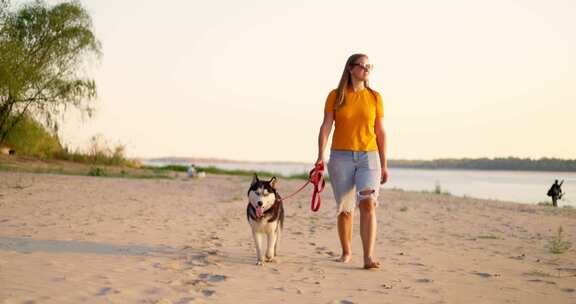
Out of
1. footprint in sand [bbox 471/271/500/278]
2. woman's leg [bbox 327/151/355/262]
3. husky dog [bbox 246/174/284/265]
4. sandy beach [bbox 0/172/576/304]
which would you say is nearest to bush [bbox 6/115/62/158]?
sandy beach [bbox 0/172/576/304]

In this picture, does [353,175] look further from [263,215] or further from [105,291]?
[105,291]

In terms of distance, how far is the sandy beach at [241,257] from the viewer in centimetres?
444

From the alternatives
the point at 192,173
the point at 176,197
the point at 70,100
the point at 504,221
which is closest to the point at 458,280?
the point at 504,221

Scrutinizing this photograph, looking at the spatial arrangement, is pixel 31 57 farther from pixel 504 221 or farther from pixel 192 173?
pixel 504 221

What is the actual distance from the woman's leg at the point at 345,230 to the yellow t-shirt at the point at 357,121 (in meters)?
0.77

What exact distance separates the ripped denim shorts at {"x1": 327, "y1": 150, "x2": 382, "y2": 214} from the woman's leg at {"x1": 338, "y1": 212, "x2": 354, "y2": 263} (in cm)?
8

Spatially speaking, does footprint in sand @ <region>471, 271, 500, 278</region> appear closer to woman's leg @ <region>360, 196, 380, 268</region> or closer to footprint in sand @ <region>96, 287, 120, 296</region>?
woman's leg @ <region>360, 196, 380, 268</region>

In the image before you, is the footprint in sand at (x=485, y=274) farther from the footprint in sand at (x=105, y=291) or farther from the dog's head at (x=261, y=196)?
the footprint in sand at (x=105, y=291)

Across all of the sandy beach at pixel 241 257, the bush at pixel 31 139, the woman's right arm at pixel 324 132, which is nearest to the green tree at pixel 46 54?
the bush at pixel 31 139

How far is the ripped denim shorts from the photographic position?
217 inches

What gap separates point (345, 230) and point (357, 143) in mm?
1018

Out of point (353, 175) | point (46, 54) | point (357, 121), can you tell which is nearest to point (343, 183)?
point (353, 175)

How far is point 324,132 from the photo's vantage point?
572 cm

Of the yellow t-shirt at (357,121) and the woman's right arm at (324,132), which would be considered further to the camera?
the woman's right arm at (324,132)
